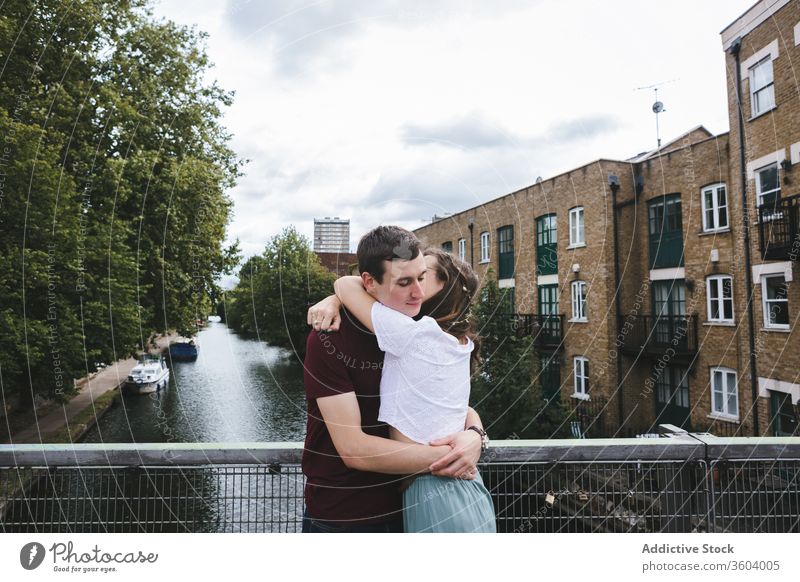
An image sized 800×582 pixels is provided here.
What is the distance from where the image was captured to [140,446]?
6.72ft

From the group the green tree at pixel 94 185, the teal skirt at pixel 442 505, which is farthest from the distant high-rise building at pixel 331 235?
the green tree at pixel 94 185

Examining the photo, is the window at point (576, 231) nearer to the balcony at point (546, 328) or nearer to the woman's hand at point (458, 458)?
the balcony at point (546, 328)

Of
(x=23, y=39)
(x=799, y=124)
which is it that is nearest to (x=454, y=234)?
(x=799, y=124)

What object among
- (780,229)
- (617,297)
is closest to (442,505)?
(780,229)

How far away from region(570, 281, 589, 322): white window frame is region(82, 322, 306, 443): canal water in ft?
22.8

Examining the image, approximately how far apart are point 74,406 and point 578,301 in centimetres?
1375

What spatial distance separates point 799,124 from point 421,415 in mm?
9154

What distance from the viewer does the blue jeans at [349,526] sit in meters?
1.57

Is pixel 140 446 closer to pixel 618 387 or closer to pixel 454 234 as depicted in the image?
pixel 454 234

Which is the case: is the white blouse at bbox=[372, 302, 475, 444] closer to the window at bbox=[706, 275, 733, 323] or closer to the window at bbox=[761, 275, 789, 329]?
the window at bbox=[761, 275, 789, 329]

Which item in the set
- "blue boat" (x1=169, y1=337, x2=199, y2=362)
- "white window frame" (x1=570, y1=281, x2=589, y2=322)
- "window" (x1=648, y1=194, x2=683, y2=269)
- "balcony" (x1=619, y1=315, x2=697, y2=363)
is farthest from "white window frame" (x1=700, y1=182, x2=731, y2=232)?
"blue boat" (x1=169, y1=337, x2=199, y2=362)

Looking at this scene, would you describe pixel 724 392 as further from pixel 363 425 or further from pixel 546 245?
pixel 363 425

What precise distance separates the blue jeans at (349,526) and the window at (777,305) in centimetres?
870

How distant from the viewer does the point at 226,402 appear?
8.30 metres
